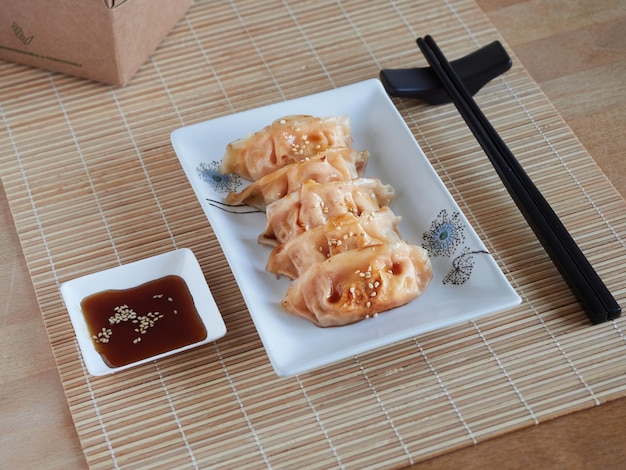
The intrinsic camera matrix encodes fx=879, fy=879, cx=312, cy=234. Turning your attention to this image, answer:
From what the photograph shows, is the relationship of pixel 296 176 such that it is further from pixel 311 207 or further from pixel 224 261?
pixel 224 261

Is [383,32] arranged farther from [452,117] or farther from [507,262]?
[507,262]

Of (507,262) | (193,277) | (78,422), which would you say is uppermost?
(507,262)

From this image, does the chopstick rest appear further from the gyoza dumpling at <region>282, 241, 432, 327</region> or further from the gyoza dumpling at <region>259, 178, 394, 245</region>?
the gyoza dumpling at <region>282, 241, 432, 327</region>

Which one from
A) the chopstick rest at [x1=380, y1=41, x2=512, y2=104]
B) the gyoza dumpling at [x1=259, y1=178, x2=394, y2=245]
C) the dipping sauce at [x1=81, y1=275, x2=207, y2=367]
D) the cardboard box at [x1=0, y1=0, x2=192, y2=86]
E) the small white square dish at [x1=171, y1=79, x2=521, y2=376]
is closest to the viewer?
the small white square dish at [x1=171, y1=79, x2=521, y2=376]

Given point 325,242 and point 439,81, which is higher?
point 439,81

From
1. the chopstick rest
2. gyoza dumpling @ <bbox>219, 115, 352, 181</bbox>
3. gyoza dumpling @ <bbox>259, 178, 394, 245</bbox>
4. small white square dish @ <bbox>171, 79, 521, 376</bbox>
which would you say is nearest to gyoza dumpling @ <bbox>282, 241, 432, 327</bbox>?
small white square dish @ <bbox>171, 79, 521, 376</bbox>

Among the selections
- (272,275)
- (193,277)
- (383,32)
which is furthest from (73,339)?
(383,32)

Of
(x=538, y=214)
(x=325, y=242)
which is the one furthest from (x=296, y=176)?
(x=538, y=214)
